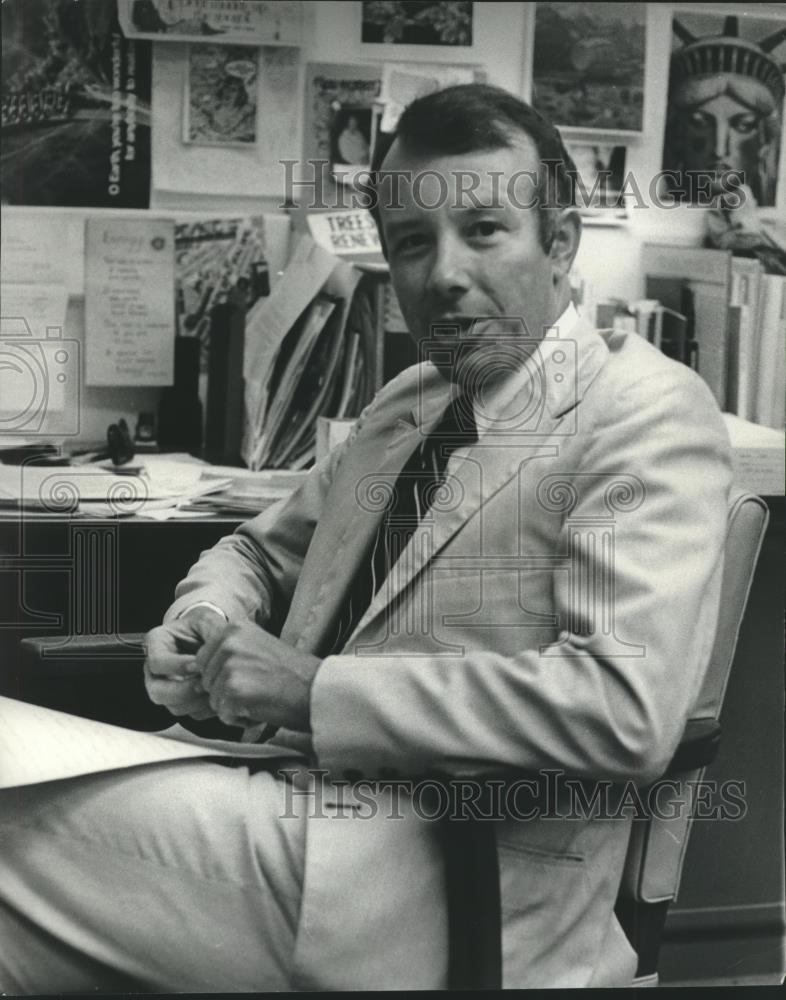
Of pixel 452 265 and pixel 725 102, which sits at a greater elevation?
pixel 725 102

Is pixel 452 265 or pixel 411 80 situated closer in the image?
pixel 452 265

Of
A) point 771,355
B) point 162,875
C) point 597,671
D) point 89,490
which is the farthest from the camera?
point 771,355

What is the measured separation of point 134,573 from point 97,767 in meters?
0.22

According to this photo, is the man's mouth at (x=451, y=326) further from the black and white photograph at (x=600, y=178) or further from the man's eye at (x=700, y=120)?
the man's eye at (x=700, y=120)

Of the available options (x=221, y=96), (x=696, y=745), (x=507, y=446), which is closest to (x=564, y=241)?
(x=507, y=446)

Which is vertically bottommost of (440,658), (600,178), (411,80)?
(440,658)

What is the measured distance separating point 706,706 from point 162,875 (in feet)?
2.01

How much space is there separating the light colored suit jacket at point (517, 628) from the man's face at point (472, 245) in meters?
0.07

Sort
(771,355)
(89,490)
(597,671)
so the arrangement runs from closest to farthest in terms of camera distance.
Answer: (597,671), (89,490), (771,355)

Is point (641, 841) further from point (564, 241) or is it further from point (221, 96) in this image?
point (221, 96)

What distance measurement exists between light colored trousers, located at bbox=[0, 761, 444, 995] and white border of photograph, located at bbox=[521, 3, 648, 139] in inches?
32.2

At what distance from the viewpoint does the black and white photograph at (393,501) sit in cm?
128

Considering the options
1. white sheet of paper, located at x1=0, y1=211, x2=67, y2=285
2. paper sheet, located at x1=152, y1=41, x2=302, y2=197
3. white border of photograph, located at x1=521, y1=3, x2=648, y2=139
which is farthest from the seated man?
white sheet of paper, located at x1=0, y1=211, x2=67, y2=285

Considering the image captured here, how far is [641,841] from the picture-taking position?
1.40m
